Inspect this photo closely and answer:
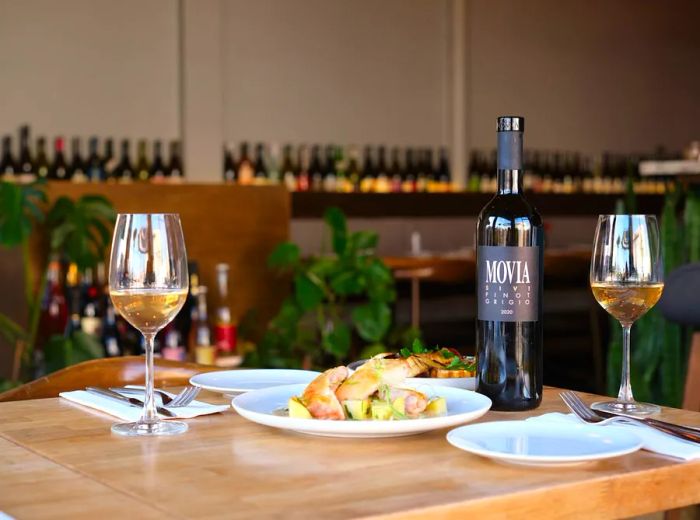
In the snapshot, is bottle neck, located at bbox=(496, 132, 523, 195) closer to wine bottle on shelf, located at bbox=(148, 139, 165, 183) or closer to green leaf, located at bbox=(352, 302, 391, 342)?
green leaf, located at bbox=(352, 302, 391, 342)

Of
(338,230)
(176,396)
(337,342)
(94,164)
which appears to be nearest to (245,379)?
(176,396)

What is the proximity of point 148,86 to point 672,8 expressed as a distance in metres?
4.21

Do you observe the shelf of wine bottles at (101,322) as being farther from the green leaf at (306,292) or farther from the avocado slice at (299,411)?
the avocado slice at (299,411)

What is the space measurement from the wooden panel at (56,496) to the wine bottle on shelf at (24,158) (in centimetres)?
434

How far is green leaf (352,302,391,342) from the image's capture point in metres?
3.95

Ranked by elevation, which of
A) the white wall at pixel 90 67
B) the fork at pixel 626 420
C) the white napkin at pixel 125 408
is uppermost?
the white wall at pixel 90 67

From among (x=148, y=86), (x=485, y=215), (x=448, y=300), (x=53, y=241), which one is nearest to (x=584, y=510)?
(x=485, y=215)

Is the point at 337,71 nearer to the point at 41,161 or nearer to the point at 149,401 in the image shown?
the point at 41,161

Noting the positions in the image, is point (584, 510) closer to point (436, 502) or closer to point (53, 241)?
point (436, 502)

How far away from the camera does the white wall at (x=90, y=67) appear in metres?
5.18

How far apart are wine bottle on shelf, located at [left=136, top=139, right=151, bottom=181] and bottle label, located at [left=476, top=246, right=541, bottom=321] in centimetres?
448

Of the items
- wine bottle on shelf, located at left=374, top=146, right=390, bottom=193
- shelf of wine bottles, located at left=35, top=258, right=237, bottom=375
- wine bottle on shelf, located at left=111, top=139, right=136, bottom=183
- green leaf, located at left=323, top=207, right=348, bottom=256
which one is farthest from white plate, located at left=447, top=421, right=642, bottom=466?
wine bottle on shelf, located at left=374, top=146, right=390, bottom=193

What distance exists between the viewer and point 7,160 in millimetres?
5051

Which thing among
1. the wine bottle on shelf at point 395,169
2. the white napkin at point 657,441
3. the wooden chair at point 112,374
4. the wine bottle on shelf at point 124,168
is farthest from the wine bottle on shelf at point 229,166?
the white napkin at point 657,441
